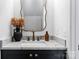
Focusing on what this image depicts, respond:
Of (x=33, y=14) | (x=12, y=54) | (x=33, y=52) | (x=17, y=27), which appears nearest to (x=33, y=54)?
(x=33, y=52)

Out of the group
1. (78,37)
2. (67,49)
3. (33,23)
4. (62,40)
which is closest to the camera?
(78,37)

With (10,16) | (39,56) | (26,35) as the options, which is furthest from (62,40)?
(10,16)

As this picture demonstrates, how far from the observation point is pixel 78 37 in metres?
2.10

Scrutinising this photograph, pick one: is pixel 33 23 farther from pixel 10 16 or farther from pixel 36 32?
pixel 10 16

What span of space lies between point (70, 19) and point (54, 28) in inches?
36.7

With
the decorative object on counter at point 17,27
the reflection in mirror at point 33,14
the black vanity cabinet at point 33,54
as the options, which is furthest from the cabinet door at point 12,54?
the reflection in mirror at point 33,14

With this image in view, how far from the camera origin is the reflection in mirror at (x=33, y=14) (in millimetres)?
3031

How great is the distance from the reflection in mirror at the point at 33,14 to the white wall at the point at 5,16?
35 centimetres

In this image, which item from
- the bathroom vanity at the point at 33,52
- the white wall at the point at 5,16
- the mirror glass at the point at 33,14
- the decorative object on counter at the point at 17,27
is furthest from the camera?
the mirror glass at the point at 33,14

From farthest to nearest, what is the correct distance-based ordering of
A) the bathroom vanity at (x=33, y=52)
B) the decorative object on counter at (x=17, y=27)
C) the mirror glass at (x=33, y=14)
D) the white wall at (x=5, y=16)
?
the mirror glass at (x=33, y=14)
the decorative object on counter at (x=17, y=27)
the white wall at (x=5, y=16)
the bathroom vanity at (x=33, y=52)

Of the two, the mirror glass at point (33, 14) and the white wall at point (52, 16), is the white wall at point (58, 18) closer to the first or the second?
the white wall at point (52, 16)

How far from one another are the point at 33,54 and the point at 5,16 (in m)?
0.80

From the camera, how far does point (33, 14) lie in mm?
3027

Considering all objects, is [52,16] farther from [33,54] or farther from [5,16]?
[33,54]
